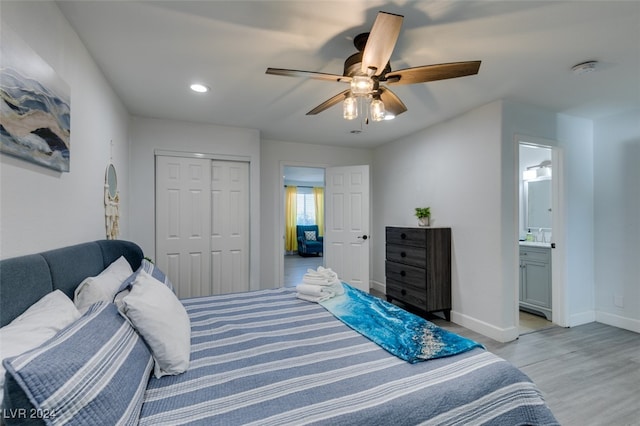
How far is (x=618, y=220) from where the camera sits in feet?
10.3

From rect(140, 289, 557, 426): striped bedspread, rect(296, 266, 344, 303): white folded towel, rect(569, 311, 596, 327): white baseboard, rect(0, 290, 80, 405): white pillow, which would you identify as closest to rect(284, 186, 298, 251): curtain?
rect(296, 266, 344, 303): white folded towel

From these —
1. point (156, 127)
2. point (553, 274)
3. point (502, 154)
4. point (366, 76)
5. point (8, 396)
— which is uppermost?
point (156, 127)

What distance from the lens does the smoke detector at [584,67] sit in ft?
6.80

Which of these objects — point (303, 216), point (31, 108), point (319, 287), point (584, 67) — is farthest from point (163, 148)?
point (303, 216)

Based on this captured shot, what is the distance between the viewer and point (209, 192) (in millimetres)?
3625

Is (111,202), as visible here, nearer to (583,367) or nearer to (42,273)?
(42,273)

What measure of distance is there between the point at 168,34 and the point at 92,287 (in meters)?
1.56

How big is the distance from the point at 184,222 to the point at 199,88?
1.69 meters

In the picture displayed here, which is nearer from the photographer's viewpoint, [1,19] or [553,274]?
[1,19]

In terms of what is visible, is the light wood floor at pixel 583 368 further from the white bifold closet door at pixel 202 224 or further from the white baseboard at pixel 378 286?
the white bifold closet door at pixel 202 224

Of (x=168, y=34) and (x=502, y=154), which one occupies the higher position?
(x=168, y=34)

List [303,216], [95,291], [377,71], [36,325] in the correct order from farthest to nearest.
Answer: [303,216]
[377,71]
[95,291]
[36,325]

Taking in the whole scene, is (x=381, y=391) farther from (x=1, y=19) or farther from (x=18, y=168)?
(x=1, y=19)

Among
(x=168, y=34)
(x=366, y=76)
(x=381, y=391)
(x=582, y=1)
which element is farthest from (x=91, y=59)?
(x=582, y=1)
